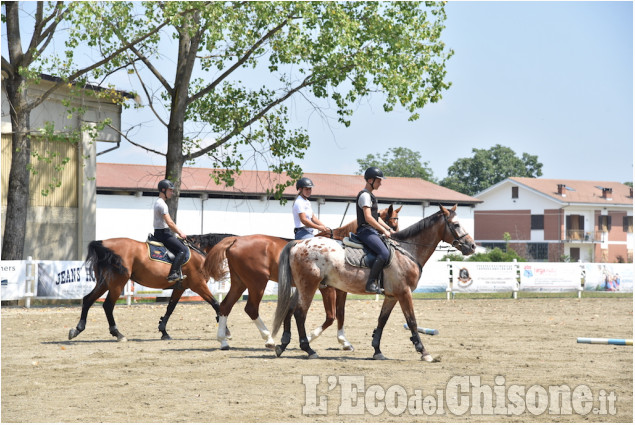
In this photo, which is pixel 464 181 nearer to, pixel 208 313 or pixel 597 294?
pixel 597 294

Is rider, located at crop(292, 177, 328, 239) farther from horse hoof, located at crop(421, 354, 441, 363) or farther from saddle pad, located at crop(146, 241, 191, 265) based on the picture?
horse hoof, located at crop(421, 354, 441, 363)

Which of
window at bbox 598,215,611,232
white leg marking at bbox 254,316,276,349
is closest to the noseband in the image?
white leg marking at bbox 254,316,276,349

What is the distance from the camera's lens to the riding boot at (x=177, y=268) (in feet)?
44.7

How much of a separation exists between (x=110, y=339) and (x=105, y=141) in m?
14.3

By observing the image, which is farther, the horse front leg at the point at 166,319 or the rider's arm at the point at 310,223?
the horse front leg at the point at 166,319

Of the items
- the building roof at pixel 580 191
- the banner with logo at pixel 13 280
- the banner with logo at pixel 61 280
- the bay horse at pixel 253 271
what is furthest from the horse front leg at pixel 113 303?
the building roof at pixel 580 191

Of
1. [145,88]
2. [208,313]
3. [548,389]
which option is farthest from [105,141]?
[548,389]

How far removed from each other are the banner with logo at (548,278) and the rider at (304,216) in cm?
1853

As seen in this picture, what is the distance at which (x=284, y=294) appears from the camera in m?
11.1

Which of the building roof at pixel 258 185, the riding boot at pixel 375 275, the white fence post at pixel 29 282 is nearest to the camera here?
the riding boot at pixel 375 275

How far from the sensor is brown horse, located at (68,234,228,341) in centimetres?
1327

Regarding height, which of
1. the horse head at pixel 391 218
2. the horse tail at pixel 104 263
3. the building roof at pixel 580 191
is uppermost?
the building roof at pixel 580 191

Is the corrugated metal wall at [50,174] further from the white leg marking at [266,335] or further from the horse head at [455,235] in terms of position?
the horse head at [455,235]

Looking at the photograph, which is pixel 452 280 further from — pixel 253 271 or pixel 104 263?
pixel 104 263
